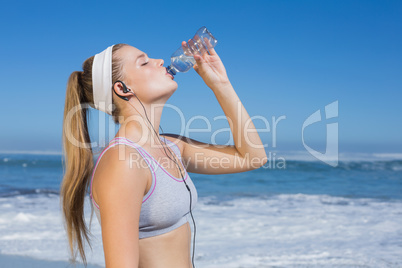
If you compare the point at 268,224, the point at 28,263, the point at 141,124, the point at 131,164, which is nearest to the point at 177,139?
the point at 141,124

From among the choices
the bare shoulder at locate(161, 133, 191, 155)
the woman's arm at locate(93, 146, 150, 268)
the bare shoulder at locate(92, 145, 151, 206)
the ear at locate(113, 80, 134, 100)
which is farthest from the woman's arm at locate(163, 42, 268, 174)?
the woman's arm at locate(93, 146, 150, 268)

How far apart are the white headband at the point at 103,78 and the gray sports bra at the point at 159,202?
301mm

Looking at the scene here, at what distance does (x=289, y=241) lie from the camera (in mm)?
5539

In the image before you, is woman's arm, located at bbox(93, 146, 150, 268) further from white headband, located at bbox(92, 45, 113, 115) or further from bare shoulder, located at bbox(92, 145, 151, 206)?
white headband, located at bbox(92, 45, 113, 115)

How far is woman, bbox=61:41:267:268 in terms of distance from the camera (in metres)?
1.39

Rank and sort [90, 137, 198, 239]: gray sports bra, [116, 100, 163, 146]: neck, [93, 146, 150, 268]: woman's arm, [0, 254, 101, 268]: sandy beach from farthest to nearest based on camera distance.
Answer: [0, 254, 101, 268]: sandy beach, [116, 100, 163, 146]: neck, [90, 137, 198, 239]: gray sports bra, [93, 146, 150, 268]: woman's arm

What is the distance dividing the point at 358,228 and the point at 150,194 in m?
5.66

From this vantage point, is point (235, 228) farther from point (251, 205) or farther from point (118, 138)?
point (118, 138)

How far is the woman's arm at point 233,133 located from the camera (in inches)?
85.0

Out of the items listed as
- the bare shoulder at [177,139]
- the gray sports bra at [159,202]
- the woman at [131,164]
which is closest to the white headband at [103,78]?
the woman at [131,164]

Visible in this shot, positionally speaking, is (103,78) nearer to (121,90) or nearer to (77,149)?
(121,90)

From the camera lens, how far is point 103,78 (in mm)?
1816

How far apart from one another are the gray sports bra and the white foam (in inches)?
120

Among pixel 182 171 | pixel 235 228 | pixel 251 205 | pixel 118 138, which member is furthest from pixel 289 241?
pixel 118 138
